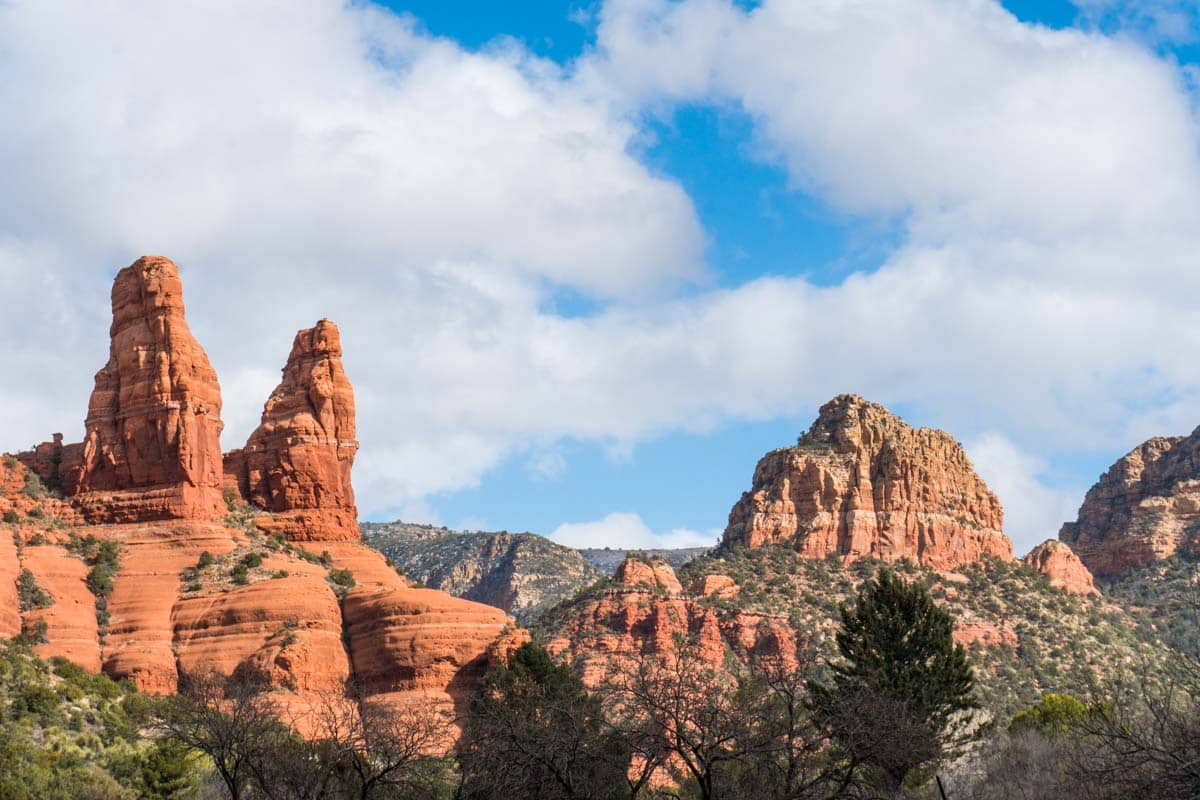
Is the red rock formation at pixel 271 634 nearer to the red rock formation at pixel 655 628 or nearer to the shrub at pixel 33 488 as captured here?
the shrub at pixel 33 488

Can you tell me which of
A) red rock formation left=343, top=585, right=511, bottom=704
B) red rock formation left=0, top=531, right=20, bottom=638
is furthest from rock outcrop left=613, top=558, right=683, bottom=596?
red rock formation left=0, top=531, right=20, bottom=638

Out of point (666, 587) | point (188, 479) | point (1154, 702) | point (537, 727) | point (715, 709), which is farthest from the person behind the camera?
point (666, 587)

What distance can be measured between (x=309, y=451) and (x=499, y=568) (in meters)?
84.6

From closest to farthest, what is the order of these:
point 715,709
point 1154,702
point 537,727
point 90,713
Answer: point 1154,702
point 715,709
point 537,727
point 90,713

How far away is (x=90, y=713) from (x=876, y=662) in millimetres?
34941

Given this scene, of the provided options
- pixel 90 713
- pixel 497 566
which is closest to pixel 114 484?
pixel 90 713

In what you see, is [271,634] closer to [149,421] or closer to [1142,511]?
[149,421]

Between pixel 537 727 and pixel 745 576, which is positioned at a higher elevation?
pixel 745 576

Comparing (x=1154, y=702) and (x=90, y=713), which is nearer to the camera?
(x=1154, y=702)

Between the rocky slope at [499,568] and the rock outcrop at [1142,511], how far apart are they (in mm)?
54766

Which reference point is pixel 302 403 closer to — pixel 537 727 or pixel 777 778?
pixel 537 727

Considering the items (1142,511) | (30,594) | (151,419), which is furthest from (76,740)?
(1142,511)

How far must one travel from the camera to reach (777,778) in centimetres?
4394

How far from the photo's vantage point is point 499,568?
17512 cm
